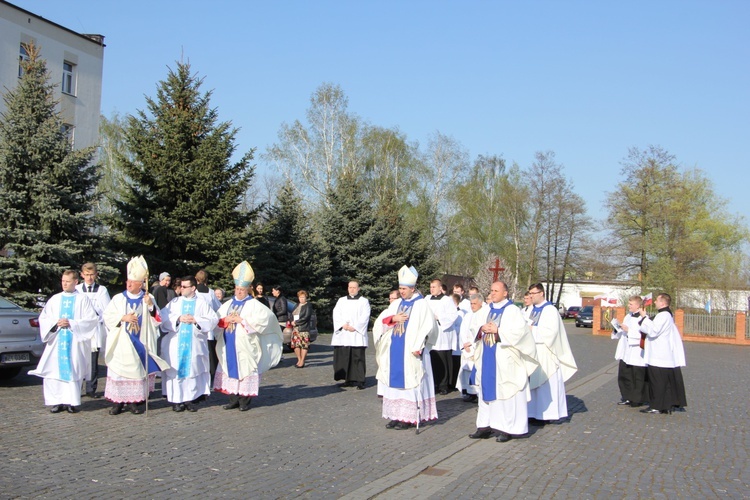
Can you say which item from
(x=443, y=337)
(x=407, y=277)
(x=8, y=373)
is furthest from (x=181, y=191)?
(x=407, y=277)

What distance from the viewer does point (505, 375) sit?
888 cm

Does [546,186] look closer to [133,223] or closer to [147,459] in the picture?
[133,223]

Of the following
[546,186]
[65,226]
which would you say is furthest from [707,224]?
[65,226]

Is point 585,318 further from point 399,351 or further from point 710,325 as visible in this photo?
point 399,351

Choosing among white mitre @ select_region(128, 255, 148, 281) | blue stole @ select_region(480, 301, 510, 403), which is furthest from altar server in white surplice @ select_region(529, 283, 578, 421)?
white mitre @ select_region(128, 255, 148, 281)

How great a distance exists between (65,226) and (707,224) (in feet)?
148

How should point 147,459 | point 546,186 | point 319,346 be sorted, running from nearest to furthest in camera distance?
point 147,459
point 319,346
point 546,186

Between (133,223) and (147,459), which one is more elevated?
(133,223)

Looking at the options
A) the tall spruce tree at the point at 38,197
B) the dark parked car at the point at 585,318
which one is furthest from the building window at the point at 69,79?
the dark parked car at the point at 585,318

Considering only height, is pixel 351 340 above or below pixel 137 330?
below

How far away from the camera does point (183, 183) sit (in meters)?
22.1

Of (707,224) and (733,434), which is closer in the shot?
(733,434)

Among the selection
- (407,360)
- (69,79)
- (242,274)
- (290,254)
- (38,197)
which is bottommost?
(407,360)

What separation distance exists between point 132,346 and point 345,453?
3.60 metres
